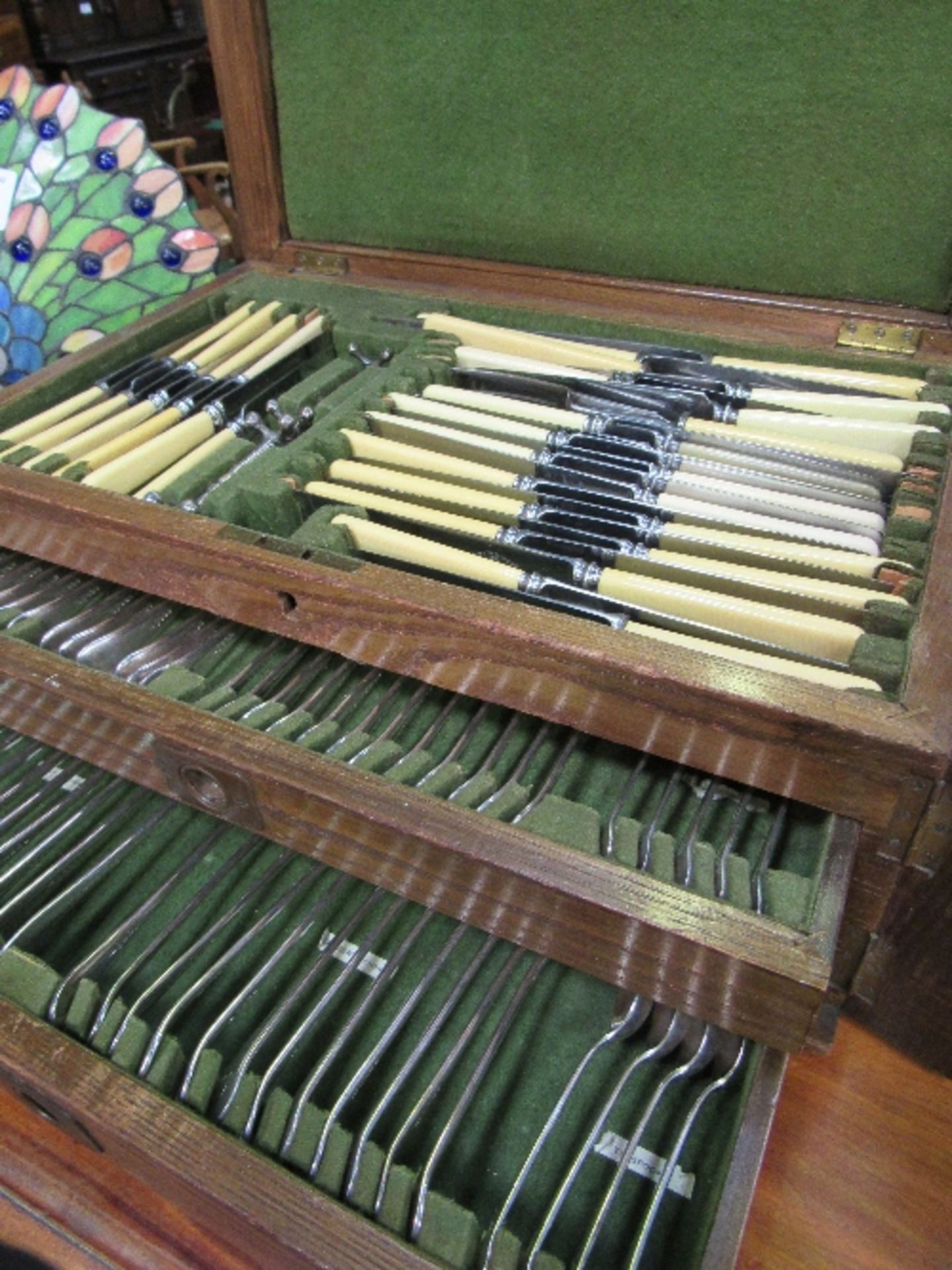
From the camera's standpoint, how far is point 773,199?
111 cm

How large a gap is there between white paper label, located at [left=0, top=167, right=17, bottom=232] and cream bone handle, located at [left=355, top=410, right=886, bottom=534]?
832 millimetres

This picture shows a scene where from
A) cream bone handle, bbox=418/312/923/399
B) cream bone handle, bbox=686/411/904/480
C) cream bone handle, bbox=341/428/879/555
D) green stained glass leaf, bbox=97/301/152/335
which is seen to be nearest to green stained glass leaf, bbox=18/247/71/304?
green stained glass leaf, bbox=97/301/152/335

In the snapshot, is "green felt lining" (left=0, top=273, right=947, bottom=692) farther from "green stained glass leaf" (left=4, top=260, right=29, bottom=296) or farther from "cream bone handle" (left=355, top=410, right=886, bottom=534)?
"green stained glass leaf" (left=4, top=260, right=29, bottom=296)

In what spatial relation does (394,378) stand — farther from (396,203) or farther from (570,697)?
(570,697)

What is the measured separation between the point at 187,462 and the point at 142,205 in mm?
688

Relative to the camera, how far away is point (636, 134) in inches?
44.8

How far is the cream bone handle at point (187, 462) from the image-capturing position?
39.8 inches

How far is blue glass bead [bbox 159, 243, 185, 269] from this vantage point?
57.7 inches

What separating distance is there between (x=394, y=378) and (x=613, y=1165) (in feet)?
2.99

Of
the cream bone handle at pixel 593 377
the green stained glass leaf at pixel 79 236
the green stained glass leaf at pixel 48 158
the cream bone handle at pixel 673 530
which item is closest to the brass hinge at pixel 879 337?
the cream bone handle at pixel 593 377

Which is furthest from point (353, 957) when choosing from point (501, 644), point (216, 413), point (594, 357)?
point (594, 357)

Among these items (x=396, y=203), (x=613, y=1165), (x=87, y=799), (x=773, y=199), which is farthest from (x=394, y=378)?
(x=613, y=1165)

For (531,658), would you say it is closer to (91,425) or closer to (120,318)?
(91,425)

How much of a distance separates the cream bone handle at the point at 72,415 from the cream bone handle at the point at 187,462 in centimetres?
14
